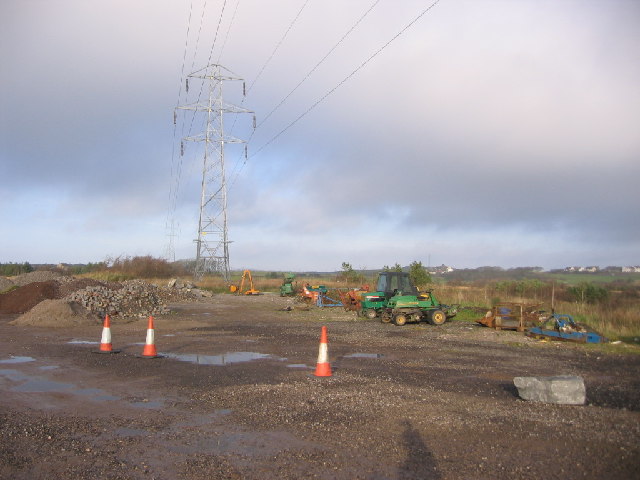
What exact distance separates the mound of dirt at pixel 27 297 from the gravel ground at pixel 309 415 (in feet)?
51.4

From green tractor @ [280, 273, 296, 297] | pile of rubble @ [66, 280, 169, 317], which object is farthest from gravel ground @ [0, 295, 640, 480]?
green tractor @ [280, 273, 296, 297]

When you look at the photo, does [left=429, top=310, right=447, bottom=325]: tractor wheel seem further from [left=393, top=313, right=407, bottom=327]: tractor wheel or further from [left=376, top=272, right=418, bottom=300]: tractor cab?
[left=376, top=272, right=418, bottom=300]: tractor cab

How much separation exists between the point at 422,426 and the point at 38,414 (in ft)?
16.8

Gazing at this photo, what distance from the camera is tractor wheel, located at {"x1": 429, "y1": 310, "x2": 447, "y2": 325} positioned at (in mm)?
22773

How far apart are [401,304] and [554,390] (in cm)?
1499

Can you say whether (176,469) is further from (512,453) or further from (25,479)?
(512,453)

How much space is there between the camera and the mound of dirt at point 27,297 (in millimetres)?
29016

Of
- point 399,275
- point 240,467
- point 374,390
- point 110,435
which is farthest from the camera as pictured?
point 399,275

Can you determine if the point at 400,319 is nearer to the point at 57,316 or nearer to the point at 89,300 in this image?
the point at 57,316

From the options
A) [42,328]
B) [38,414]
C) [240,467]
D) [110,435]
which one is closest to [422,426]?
[240,467]

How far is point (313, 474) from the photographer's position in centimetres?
548

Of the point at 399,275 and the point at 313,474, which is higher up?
the point at 399,275

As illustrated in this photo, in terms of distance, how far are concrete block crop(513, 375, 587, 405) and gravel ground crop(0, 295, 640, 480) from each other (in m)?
0.23

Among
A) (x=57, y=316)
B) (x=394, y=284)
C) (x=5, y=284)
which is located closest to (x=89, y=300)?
(x=57, y=316)
